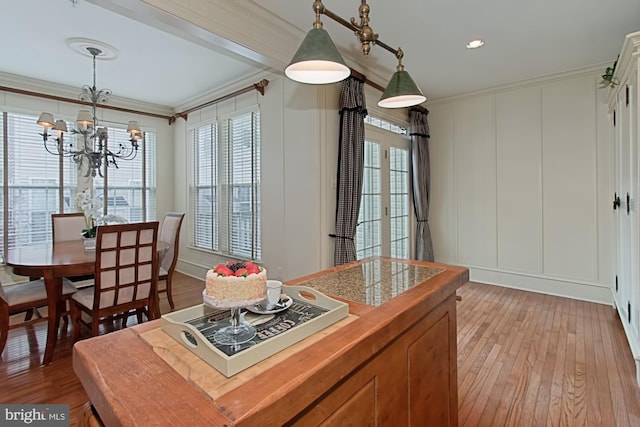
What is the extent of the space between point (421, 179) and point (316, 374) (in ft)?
14.4

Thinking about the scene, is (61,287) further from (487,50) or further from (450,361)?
(487,50)

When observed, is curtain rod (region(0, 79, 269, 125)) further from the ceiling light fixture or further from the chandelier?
→ the ceiling light fixture

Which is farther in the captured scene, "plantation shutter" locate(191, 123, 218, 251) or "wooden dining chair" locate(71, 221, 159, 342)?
"plantation shutter" locate(191, 123, 218, 251)

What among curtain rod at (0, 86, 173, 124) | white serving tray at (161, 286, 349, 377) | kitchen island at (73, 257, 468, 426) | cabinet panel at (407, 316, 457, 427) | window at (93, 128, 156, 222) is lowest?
cabinet panel at (407, 316, 457, 427)

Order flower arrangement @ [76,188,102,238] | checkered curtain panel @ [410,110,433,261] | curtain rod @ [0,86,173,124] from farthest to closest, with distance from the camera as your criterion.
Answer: checkered curtain panel @ [410,110,433,261], curtain rod @ [0,86,173,124], flower arrangement @ [76,188,102,238]

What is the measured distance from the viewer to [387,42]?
3.12m

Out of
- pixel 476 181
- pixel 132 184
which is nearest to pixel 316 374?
pixel 476 181

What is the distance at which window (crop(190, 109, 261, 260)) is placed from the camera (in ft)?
13.8

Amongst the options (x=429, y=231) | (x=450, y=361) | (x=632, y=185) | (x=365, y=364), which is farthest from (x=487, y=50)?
(x=365, y=364)

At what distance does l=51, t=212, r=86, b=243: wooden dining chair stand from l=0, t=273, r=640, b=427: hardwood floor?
36.9 inches

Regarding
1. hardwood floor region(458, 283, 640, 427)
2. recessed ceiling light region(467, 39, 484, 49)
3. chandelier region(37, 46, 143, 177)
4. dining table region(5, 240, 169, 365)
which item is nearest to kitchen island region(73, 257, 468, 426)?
hardwood floor region(458, 283, 640, 427)

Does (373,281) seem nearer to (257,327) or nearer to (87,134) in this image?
(257,327)

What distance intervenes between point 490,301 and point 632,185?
1.91 metres

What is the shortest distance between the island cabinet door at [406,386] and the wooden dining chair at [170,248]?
2943 millimetres
